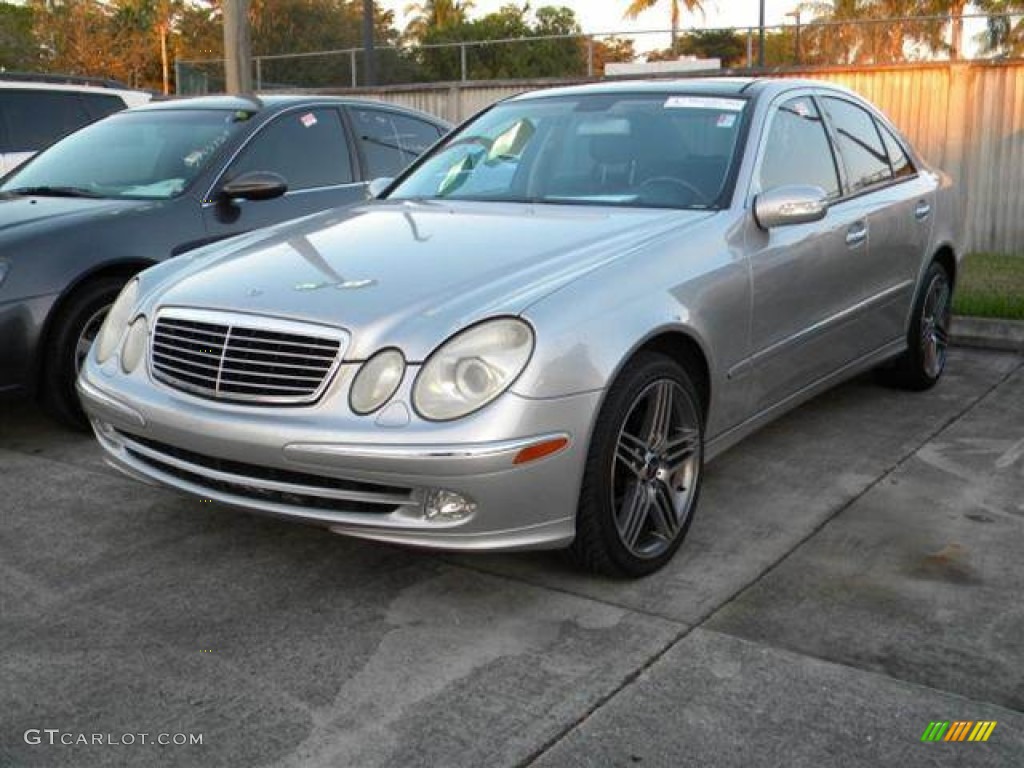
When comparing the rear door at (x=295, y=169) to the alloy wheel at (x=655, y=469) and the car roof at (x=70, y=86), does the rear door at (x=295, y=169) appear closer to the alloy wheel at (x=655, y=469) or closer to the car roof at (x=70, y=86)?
the alloy wheel at (x=655, y=469)

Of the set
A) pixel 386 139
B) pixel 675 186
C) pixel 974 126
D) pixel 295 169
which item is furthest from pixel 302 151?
pixel 974 126

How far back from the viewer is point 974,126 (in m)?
12.8

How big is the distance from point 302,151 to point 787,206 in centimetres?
323

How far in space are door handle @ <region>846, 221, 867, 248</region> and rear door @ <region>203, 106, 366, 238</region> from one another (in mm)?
2859

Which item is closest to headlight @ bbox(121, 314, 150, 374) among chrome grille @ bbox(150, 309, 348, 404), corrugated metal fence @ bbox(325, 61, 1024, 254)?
chrome grille @ bbox(150, 309, 348, 404)

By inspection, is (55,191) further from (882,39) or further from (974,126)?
(882,39)

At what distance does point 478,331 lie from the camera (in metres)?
3.16

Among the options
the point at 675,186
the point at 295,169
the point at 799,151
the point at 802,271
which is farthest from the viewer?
the point at 295,169

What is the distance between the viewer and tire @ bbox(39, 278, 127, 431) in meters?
5.07

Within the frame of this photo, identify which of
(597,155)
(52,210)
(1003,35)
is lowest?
(52,210)

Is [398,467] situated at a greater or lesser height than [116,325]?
lesser

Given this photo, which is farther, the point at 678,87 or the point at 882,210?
the point at 882,210

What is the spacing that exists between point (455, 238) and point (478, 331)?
0.82m

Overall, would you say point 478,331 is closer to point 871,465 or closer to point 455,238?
point 455,238
